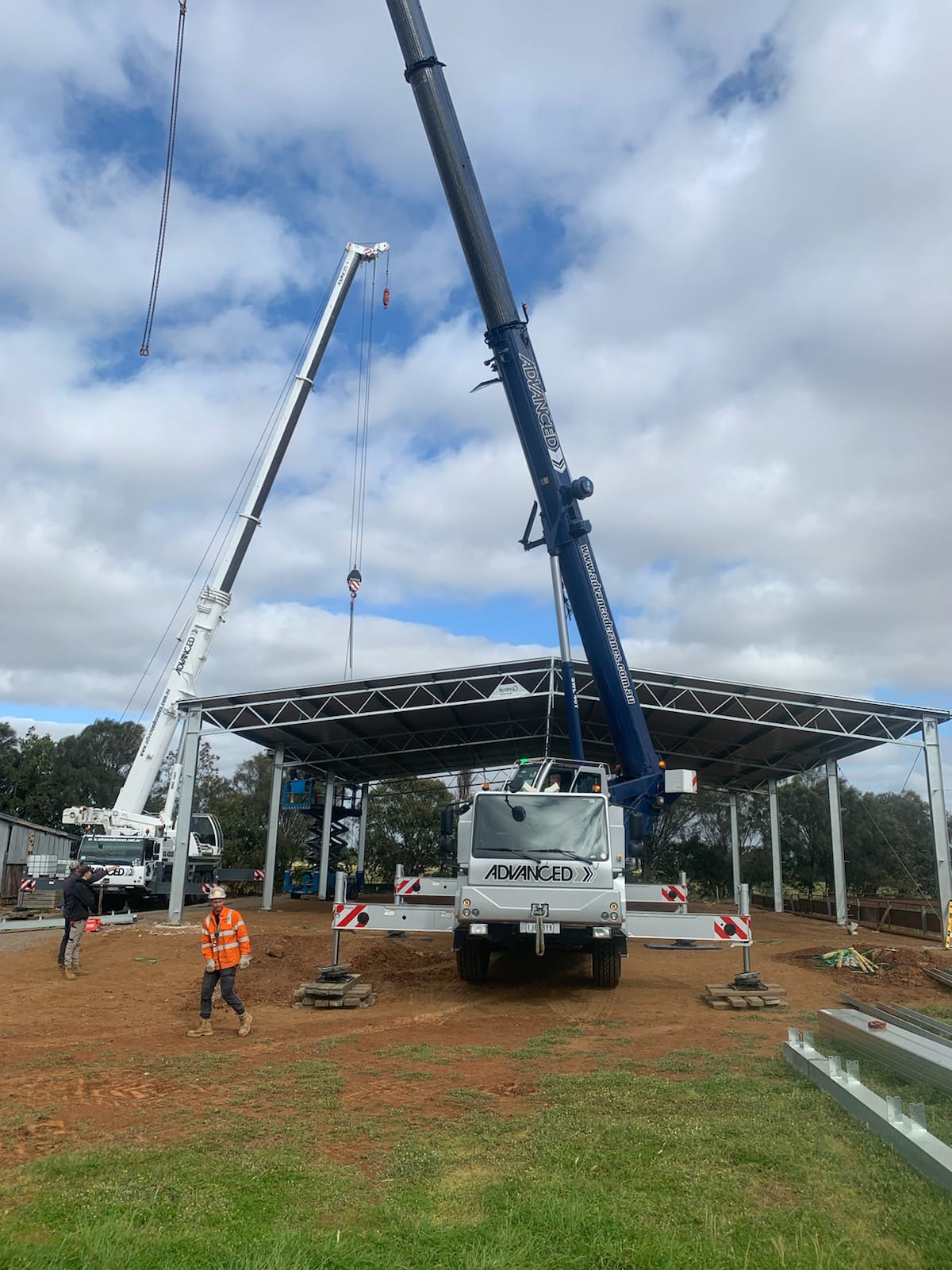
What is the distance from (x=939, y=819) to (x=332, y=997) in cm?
1445

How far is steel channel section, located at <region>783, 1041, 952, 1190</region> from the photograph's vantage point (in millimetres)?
4340

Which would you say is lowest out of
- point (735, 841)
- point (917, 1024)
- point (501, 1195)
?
point (501, 1195)

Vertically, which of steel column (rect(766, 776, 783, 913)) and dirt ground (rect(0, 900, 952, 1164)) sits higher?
steel column (rect(766, 776, 783, 913))

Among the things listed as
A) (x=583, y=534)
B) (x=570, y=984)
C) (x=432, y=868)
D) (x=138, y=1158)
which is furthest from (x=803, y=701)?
(x=432, y=868)

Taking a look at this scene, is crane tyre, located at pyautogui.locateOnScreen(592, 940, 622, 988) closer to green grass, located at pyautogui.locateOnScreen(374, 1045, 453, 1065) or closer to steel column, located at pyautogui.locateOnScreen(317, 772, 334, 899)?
green grass, located at pyautogui.locateOnScreen(374, 1045, 453, 1065)

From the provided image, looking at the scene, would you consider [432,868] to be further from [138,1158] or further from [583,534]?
[138,1158]

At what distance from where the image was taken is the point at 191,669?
78.8 ft

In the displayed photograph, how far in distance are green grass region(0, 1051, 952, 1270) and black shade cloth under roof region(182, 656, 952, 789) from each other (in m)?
16.7

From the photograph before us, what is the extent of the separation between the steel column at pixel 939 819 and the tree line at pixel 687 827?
24.5 metres

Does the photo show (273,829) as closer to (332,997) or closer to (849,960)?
(332,997)

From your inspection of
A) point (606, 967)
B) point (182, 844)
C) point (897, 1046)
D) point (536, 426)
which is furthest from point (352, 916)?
point (182, 844)

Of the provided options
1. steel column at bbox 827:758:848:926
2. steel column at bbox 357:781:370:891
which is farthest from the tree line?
steel column at bbox 827:758:848:926

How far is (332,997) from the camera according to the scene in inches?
426

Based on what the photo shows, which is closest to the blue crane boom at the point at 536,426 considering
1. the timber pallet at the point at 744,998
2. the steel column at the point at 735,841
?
the timber pallet at the point at 744,998
